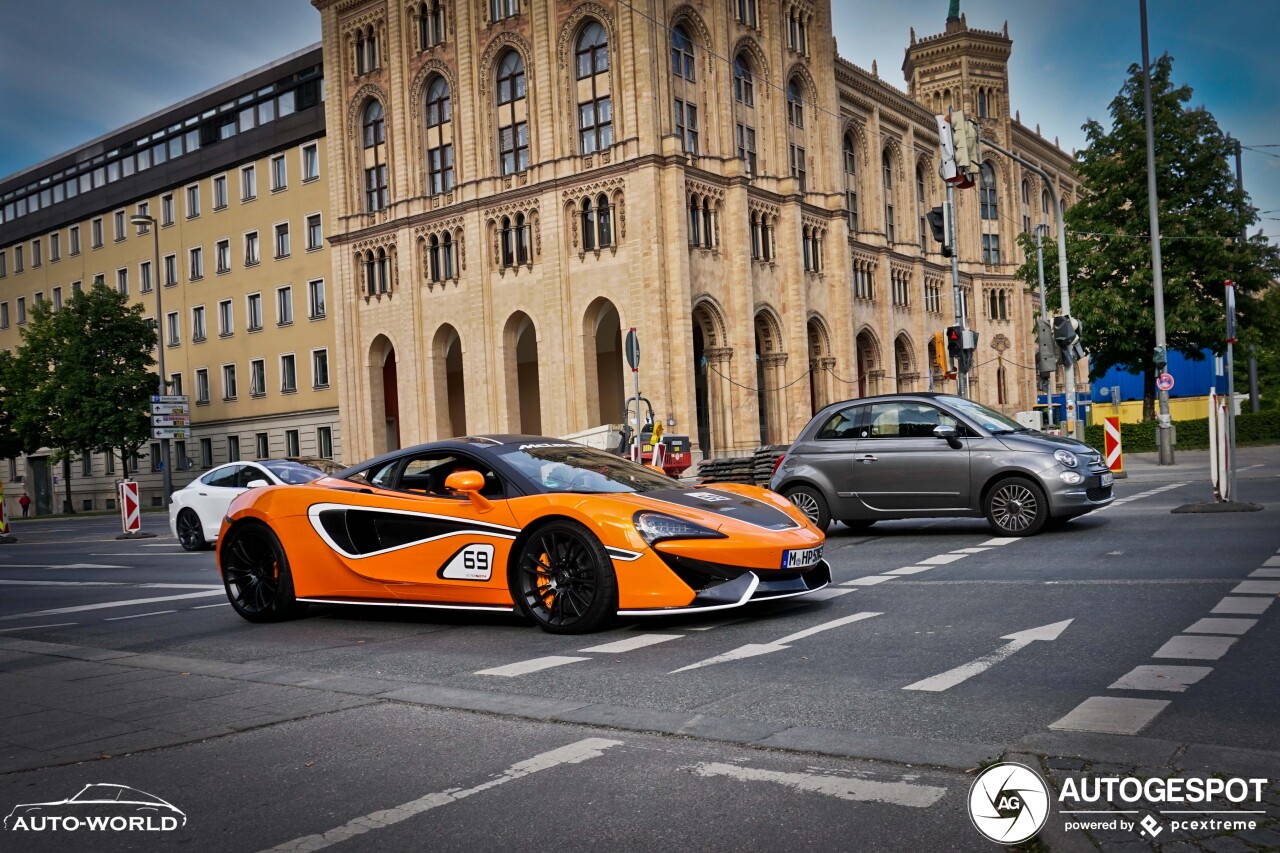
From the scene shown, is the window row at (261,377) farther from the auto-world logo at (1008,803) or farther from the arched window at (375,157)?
the auto-world logo at (1008,803)

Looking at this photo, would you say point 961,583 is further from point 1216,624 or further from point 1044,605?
point 1216,624

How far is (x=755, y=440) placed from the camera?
Answer: 48562mm

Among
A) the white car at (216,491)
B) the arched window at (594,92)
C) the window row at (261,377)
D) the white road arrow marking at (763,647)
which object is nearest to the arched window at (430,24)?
the arched window at (594,92)

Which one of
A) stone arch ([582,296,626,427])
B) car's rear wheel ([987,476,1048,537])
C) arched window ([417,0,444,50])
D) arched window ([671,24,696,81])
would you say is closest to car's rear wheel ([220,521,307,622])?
car's rear wheel ([987,476,1048,537])

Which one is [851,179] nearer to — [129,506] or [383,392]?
[383,392]

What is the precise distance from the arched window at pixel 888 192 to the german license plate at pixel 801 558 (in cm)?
6001

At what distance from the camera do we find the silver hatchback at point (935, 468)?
12914 millimetres

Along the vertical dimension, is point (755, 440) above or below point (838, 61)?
below

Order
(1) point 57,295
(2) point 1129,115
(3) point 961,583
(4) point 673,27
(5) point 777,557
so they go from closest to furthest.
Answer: (5) point 777,557
(3) point 961,583
(2) point 1129,115
(4) point 673,27
(1) point 57,295

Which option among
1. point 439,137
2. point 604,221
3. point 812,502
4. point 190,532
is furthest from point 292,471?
point 439,137

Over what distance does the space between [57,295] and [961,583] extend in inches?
2984

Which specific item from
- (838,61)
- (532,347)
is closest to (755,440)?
(532,347)

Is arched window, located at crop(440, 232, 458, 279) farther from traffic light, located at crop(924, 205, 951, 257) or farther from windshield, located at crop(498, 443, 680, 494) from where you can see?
windshield, located at crop(498, 443, 680, 494)

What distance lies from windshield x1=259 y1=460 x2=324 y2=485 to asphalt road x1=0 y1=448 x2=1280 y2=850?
8674mm
